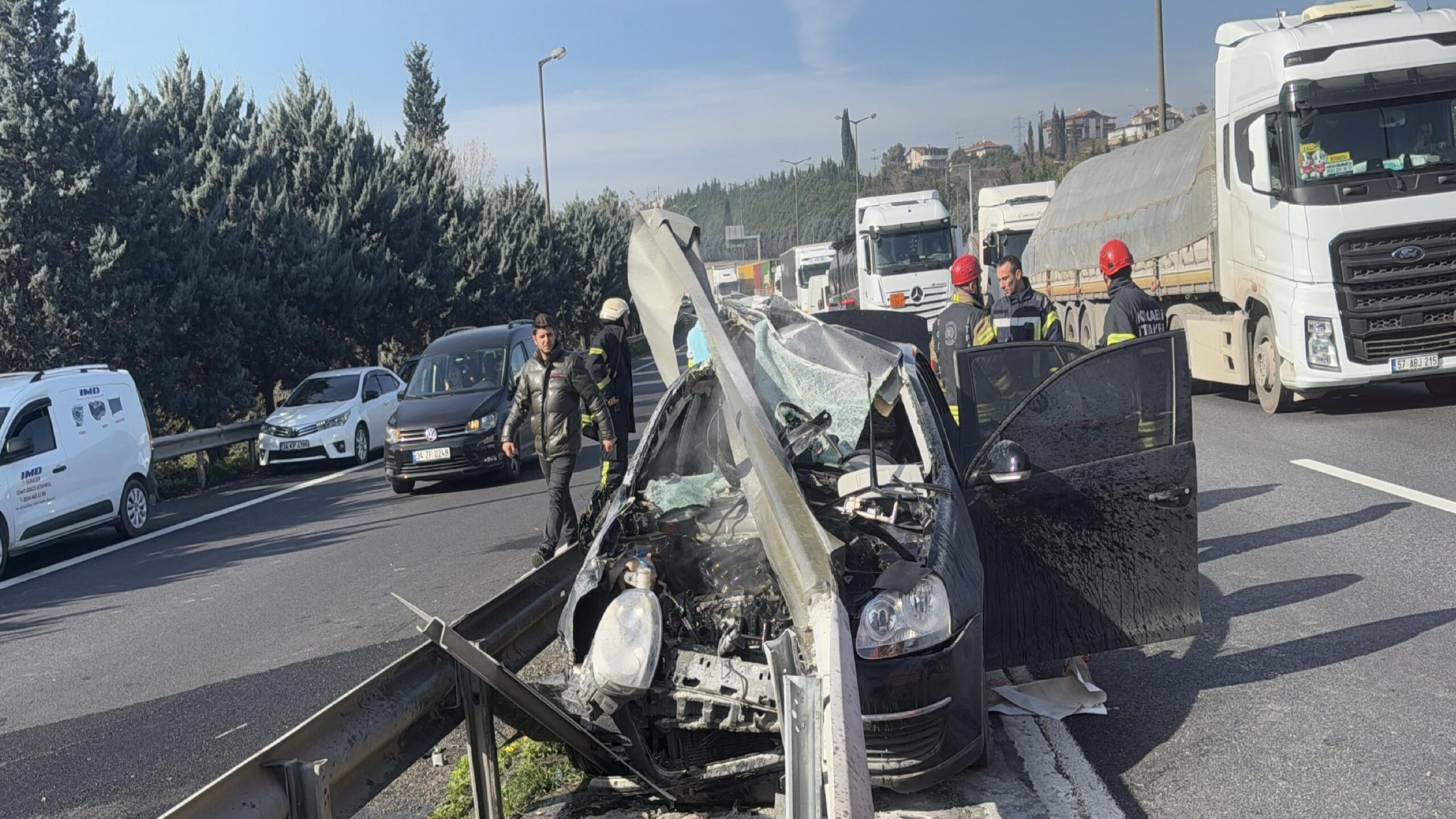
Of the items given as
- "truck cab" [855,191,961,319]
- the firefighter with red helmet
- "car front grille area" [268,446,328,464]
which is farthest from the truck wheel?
"truck cab" [855,191,961,319]

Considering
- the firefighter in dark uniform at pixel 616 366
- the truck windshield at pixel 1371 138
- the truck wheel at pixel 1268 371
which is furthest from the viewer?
the truck wheel at pixel 1268 371

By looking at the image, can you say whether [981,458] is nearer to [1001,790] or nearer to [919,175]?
[1001,790]

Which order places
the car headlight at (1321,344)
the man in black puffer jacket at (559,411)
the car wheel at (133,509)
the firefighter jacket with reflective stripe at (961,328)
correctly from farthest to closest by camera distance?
the car wheel at (133,509)
the car headlight at (1321,344)
the man in black puffer jacket at (559,411)
the firefighter jacket with reflective stripe at (961,328)

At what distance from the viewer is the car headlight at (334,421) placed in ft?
63.1

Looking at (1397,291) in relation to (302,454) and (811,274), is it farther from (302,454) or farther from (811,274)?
(811,274)

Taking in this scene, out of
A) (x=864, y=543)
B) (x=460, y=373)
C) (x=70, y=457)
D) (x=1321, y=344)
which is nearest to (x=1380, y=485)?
(x=1321, y=344)

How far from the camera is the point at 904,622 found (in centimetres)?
432

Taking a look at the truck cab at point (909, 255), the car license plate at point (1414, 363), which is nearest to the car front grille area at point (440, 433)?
the car license plate at point (1414, 363)

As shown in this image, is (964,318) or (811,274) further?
(811,274)

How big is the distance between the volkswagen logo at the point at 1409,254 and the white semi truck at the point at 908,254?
16.0 metres

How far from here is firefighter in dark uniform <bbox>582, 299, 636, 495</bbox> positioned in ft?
35.8

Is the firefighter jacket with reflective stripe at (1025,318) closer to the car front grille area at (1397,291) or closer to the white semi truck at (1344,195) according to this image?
the white semi truck at (1344,195)

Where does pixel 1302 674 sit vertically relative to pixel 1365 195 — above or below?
below

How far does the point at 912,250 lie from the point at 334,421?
591 inches
